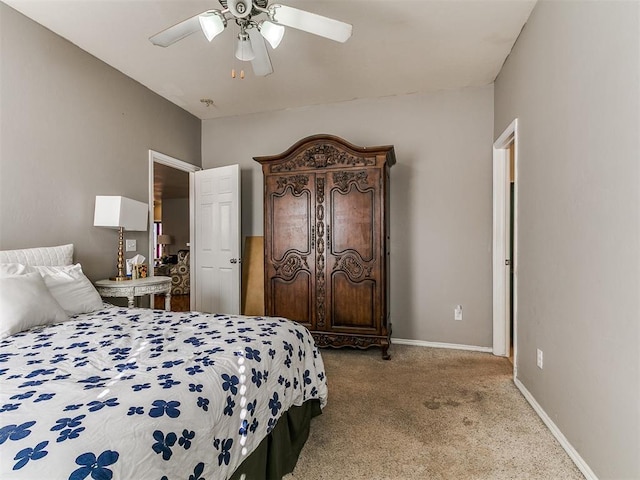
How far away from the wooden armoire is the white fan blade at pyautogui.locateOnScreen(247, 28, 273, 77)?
1.17 meters

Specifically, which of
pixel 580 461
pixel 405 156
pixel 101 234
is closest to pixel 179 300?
pixel 101 234

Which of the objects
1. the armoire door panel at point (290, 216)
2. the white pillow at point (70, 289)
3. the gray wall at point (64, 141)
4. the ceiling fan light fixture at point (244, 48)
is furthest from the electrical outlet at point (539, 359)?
the gray wall at point (64, 141)

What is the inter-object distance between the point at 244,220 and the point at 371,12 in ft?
9.05

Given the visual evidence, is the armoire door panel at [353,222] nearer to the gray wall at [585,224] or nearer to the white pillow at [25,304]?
the gray wall at [585,224]

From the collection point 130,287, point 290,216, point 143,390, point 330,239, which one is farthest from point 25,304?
point 330,239

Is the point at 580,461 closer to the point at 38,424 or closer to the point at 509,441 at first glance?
the point at 509,441

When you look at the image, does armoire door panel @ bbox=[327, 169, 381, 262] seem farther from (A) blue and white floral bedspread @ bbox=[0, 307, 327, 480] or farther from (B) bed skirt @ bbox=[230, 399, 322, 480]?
(B) bed skirt @ bbox=[230, 399, 322, 480]

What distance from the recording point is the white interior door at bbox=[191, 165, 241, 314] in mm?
4129

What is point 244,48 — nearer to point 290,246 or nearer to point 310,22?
point 310,22

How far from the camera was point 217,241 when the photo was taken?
4.23 metres

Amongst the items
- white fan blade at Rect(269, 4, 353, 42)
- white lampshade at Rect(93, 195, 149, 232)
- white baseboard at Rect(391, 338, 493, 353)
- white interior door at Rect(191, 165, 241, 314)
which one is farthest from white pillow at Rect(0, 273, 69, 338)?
white baseboard at Rect(391, 338, 493, 353)

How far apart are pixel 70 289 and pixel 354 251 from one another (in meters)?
2.29

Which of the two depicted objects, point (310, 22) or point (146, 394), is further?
point (310, 22)

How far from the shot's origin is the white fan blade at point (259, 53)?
2110mm
